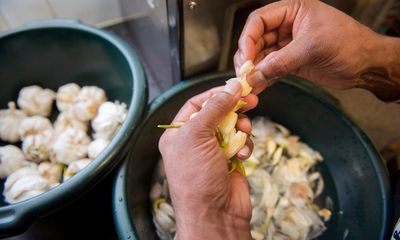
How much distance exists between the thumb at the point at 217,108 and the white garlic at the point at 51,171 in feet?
1.67

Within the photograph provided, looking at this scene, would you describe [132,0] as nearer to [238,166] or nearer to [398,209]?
[238,166]

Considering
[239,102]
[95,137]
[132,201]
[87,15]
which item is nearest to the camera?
[239,102]

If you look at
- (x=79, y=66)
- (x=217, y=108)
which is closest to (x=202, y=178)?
(x=217, y=108)

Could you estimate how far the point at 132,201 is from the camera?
0.71 meters

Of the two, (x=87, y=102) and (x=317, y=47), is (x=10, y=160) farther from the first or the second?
(x=317, y=47)

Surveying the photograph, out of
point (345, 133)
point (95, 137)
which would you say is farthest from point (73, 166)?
point (345, 133)

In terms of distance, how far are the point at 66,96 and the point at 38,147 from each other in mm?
174

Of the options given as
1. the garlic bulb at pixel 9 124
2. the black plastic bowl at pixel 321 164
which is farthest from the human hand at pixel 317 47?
the garlic bulb at pixel 9 124

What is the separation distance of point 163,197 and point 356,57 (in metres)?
0.56

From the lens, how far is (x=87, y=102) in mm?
929

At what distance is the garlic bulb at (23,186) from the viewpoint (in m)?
0.76

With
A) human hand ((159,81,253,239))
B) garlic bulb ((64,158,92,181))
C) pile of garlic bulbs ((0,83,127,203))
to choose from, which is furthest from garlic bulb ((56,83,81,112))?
human hand ((159,81,253,239))

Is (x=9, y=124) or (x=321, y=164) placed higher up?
(x=9, y=124)

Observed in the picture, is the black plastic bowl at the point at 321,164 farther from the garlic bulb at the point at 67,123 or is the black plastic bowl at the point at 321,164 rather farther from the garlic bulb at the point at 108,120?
the garlic bulb at the point at 67,123
